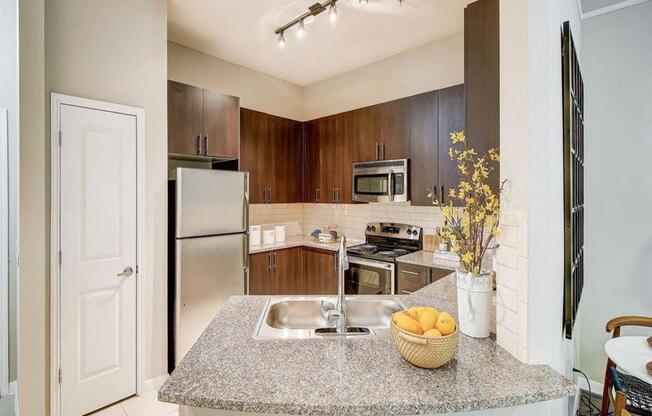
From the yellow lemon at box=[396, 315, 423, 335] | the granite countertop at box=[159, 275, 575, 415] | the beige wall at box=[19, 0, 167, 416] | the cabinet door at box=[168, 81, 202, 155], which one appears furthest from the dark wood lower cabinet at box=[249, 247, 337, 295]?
the yellow lemon at box=[396, 315, 423, 335]

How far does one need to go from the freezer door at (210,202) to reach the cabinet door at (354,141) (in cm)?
119

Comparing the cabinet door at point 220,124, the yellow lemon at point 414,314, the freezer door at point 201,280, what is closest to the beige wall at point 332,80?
the cabinet door at point 220,124

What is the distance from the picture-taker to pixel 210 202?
2.80m

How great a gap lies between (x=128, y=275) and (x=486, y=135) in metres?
2.61

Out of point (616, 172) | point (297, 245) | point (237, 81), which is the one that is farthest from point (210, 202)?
point (616, 172)

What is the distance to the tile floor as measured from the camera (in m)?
2.27

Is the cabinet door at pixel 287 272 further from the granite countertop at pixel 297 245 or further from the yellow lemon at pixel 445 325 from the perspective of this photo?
the yellow lemon at pixel 445 325

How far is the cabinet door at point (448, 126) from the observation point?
2.82 metres

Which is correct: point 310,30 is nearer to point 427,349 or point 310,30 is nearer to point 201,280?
point 201,280

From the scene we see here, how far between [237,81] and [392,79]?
1.89 metres

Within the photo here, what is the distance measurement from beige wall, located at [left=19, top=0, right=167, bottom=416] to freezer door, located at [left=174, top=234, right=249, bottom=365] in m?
0.13

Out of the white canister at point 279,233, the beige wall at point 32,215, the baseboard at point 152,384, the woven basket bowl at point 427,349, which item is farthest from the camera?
the white canister at point 279,233

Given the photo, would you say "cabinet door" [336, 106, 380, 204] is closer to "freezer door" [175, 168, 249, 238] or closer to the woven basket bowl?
"freezer door" [175, 168, 249, 238]

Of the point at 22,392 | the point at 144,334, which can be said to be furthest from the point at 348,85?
the point at 22,392
